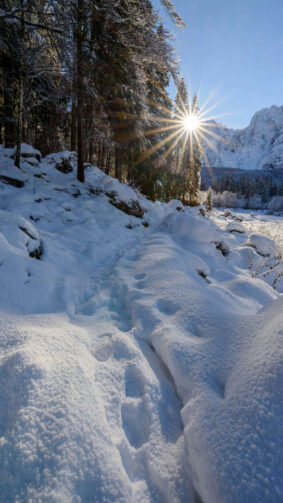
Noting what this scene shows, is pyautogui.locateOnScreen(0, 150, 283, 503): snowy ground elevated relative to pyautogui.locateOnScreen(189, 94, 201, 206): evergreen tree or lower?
lower

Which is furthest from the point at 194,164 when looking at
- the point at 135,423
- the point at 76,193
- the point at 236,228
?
the point at 135,423

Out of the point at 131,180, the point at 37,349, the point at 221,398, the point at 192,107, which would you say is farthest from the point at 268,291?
the point at 192,107

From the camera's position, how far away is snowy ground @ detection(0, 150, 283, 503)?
936mm

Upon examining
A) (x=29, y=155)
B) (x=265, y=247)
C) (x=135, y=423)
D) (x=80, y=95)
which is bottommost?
(x=265, y=247)

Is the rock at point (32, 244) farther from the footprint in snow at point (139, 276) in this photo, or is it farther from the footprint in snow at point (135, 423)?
the footprint in snow at point (135, 423)

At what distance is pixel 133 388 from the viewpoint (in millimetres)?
1560

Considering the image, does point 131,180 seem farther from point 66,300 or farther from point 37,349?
point 37,349

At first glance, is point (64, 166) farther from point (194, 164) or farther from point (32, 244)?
→ point (194, 164)

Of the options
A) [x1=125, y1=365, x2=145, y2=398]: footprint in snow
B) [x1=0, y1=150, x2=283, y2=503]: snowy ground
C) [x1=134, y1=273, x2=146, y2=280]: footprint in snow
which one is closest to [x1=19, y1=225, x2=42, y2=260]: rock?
[x1=0, y1=150, x2=283, y2=503]: snowy ground

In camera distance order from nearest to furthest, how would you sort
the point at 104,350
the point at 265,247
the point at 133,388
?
the point at 133,388
the point at 104,350
the point at 265,247

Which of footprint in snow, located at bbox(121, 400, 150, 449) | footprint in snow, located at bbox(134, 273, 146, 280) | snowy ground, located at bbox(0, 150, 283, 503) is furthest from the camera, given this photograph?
footprint in snow, located at bbox(134, 273, 146, 280)

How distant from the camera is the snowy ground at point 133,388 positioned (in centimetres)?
94

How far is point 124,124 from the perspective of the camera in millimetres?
8781

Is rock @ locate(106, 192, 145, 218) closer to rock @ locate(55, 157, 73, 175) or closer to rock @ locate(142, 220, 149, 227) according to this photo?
rock @ locate(142, 220, 149, 227)
